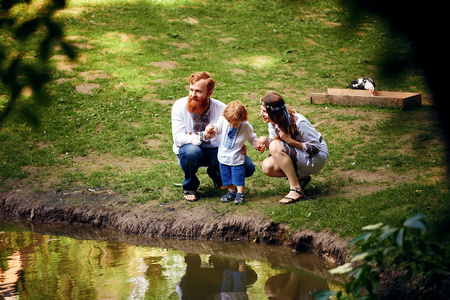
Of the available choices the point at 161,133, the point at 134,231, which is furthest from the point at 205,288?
the point at 161,133

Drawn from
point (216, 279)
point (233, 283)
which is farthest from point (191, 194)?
point (233, 283)

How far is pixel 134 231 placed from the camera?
6051 millimetres

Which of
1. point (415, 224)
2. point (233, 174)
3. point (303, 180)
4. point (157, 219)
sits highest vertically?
point (415, 224)

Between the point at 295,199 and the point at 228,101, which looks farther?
the point at 228,101

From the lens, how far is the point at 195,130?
6324mm

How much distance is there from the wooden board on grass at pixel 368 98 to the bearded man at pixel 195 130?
439 cm

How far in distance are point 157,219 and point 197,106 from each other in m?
1.40

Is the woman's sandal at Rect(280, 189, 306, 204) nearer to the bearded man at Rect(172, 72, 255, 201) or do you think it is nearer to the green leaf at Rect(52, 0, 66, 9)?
the bearded man at Rect(172, 72, 255, 201)

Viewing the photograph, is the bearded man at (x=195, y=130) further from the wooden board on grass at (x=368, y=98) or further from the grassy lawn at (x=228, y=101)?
the wooden board on grass at (x=368, y=98)

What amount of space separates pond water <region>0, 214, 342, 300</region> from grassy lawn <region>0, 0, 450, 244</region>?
0.58 m

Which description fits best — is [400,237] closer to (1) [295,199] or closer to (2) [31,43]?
(2) [31,43]

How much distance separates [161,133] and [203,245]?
4108 mm

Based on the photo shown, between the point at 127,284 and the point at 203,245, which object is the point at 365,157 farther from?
the point at 127,284

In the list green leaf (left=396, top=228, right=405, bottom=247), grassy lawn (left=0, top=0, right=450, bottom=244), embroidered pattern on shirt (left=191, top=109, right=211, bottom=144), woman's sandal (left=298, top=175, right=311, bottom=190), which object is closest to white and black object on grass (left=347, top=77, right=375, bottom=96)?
grassy lawn (left=0, top=0, right=450, bottom=244)
